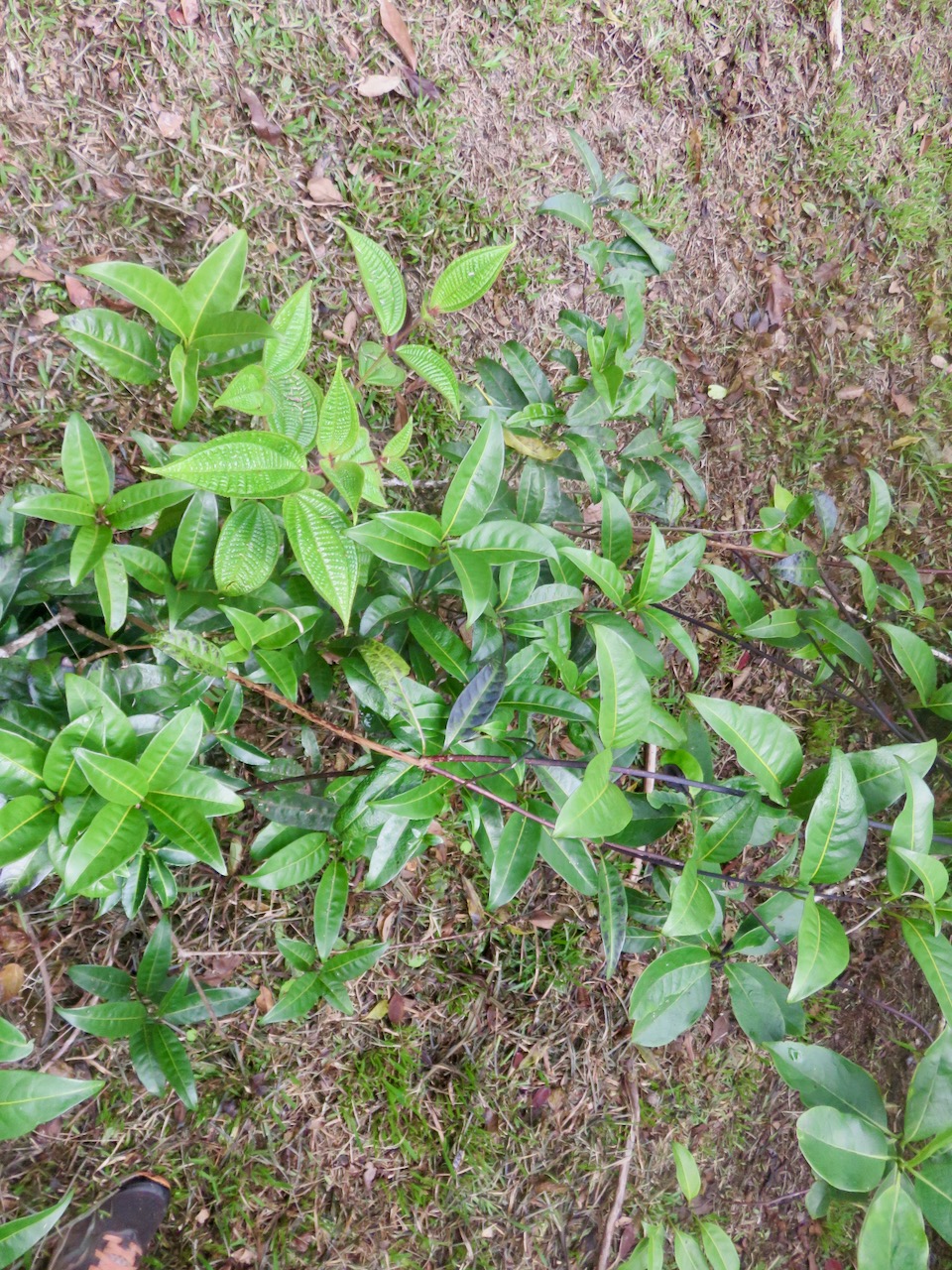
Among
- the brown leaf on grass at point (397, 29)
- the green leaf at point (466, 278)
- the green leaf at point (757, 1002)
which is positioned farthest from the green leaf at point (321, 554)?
the brown leaf on grass at point (397, 29)

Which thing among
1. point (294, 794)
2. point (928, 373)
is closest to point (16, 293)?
point (294, 794)

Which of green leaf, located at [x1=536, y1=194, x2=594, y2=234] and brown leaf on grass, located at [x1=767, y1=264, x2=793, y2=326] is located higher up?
green leaf, located at [x1=536, y1=194, x2=594, y2=234]

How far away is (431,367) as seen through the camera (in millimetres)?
1481

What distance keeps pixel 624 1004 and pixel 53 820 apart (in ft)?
6.64

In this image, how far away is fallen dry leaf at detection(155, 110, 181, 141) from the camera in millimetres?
2076

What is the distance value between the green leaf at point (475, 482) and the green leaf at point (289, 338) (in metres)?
0.33

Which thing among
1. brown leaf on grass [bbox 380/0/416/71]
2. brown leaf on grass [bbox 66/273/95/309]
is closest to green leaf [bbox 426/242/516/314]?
brown leaf on grass [bbox 66/273/95/309]

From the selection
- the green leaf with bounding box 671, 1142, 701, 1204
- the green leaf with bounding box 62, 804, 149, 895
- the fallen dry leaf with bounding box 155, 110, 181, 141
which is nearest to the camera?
the green leaf with bounding box 62, 804, 149, 895

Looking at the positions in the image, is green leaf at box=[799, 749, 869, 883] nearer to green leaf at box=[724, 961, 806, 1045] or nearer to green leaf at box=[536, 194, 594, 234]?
green leaf at box=[724, 961, 806, 1045]

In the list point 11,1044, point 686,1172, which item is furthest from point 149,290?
point 686,1172

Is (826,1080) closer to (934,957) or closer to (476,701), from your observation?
(934,957)

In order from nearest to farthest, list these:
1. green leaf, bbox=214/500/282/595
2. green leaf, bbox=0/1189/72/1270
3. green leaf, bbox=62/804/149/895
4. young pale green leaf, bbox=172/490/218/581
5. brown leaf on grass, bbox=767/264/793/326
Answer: green leaf, bbox=0/1189/72/1270 < green leaf, bbox=62/804/149/895 < green leaf, bbox=214/500/282/595 < young pale green leaf, bbox=172/490/218/581 < brown leaf on grass, bbox=767/264/793/326

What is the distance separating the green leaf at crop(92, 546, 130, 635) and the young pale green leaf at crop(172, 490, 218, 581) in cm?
10

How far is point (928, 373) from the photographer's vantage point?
335 cm
